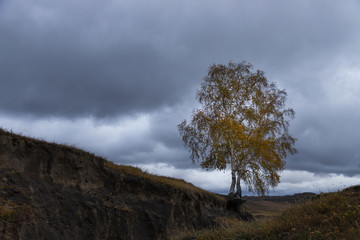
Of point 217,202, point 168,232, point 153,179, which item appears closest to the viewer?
point 168,232

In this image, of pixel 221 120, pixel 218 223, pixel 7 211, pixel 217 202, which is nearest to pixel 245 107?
pixel 221 120

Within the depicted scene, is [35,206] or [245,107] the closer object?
[35,206]

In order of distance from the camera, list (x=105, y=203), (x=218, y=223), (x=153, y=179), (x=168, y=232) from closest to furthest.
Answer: (x=105, y=203)
(x=168, y=232)
(x=153, y=179)
(x=218, y=223)

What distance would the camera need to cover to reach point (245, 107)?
86.6ft

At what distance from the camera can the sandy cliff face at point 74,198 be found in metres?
9.52

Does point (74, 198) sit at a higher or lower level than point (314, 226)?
higher

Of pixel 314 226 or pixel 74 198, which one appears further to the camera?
pixel 74 198

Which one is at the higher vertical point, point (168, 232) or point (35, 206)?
point (35, 206)

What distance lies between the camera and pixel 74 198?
11.7 meters

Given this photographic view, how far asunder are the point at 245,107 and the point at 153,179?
528 inches

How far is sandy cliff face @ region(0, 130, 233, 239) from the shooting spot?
952 centimetres

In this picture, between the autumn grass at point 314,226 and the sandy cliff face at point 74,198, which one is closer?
the autumn grass at point 314,226

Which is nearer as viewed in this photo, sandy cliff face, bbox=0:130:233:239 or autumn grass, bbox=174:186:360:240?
autumn grass, bbox=174:186:360:240

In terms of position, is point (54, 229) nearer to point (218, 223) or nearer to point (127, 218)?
point (127, 218)
